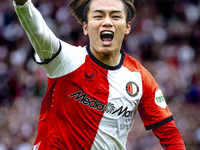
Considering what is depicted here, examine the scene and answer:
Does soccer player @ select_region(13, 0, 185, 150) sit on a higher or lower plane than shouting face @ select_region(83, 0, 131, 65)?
lower

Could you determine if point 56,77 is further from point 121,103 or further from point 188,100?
point 188,100

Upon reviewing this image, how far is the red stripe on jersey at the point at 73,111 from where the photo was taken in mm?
2631

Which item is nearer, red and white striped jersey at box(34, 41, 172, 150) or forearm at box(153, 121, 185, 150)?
red and white striped jersey at box(34, 41, 172, 150)

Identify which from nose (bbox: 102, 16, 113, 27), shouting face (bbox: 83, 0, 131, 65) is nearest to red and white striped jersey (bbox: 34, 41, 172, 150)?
shouting face (bbox: 83, 0, 131, 65)

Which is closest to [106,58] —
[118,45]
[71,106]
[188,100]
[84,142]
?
[118,45]

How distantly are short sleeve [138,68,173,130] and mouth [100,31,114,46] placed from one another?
0.53 metres

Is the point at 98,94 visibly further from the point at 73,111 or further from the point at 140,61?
the point at 140,61

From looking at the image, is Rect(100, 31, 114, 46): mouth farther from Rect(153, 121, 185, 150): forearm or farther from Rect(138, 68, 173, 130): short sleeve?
Rect(153, 121, 185, 150): forearm

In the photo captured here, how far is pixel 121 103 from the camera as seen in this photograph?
9.30 feet

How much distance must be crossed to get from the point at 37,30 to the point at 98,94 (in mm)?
937

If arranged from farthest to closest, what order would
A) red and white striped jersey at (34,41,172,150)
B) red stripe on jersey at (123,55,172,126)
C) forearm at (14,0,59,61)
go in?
red stripe on jersey at (123,55,172,126), red and white striped jersey at (34,41,172,150), forearm at (14,0,59,61)

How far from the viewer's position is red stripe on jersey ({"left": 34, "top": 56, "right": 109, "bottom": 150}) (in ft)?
8.63

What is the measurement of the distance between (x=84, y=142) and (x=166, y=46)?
6226mm

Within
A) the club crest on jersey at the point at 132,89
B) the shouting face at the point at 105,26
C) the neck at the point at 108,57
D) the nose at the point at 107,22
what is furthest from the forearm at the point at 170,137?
the nose at the point at 107,22
